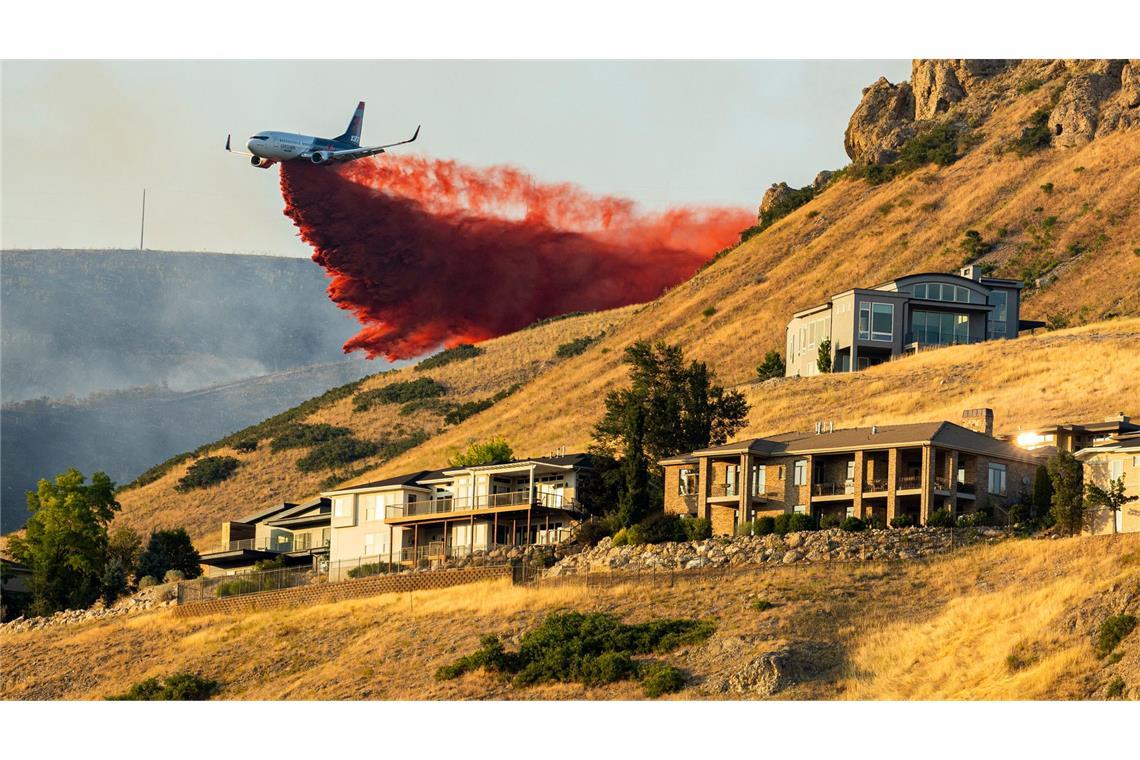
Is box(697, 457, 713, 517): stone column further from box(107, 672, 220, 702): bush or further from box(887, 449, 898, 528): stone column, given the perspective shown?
box(107, 672, 220, 702): bush

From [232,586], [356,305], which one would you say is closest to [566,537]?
[232,586]

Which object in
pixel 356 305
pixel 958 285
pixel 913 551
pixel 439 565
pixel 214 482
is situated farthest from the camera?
pixel 356 305

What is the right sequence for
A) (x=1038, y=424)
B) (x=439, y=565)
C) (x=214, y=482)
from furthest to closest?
1. (x=214, y=482)
2. (x=1038, y=424)
3. (x=439, y=565)

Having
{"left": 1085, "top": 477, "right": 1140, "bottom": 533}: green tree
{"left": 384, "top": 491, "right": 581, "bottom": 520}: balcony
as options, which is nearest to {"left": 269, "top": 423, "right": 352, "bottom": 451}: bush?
{"left": 384, "top": 491, "right": 581, "bottom": 520}: balcony

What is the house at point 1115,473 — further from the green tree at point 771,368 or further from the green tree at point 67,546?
the green tree at point 771,368

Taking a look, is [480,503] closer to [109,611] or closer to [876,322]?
[109,611]

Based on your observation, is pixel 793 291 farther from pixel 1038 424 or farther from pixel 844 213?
pixel 1038 424

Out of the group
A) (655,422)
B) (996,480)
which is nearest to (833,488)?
(996,480)
